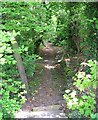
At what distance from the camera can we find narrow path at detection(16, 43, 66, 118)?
13.8 ft

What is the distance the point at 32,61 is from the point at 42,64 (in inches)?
76.4

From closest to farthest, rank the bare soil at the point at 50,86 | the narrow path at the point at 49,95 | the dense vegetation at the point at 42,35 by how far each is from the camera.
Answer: the dense vegetation at the point at 42,35
the narrow path at the point at 49,95
the bare soil at the point at 50,86

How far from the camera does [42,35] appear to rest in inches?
273

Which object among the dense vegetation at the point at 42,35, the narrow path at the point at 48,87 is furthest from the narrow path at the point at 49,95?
the dense vegetation at the point at 42,35

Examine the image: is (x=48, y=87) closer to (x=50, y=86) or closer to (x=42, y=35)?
(x=50, y=86)

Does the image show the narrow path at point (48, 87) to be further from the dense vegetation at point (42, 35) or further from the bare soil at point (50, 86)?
the dense vegetation at point (42, 35)

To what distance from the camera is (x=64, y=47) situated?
25.1ft

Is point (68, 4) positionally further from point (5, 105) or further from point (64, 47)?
point (5, 105)

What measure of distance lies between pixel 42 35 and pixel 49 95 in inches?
88.0

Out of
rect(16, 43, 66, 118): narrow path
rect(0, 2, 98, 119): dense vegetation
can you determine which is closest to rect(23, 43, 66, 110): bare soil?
rect(16, 43, 66, 118): narrow path

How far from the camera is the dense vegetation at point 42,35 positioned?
2.11 m

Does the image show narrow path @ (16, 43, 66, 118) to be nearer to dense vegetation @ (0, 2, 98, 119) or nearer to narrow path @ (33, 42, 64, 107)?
narrow path @ (33, 42, 64, 107)

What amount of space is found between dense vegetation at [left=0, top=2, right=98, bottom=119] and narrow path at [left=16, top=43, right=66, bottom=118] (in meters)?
0.33

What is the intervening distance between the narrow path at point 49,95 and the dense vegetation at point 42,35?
0.33 m
